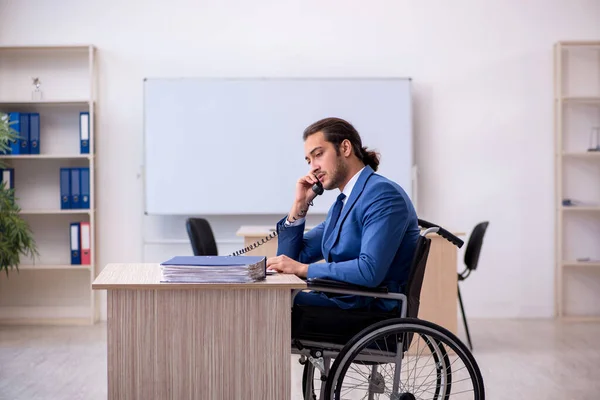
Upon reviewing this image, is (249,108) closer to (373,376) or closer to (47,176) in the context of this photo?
(47,176)

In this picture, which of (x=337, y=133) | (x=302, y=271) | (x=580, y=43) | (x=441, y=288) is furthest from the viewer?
(x=580, y=43)

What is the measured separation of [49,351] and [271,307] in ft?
8.90

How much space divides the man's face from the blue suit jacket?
9cm

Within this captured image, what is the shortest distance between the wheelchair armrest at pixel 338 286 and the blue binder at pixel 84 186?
3584 millimetres

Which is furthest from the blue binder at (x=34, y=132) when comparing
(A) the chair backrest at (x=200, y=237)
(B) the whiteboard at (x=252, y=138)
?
(A) the chair backrest at (x=200, y=237)

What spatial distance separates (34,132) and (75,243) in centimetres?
86

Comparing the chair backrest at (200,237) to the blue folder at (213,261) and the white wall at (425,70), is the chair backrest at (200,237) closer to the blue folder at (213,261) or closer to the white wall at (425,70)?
the white wall at (425,70)

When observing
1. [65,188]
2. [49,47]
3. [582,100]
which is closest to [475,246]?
[582,100]

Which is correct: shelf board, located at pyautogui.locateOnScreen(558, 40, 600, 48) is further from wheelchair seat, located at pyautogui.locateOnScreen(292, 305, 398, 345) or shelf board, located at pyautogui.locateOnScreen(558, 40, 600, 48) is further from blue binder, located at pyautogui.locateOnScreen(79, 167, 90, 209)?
wheelchair seat, located at pyautogui.locateOnScreen(292, 305, 398, 345)

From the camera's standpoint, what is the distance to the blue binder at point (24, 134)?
17.9 feet

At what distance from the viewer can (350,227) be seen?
2.51 metres

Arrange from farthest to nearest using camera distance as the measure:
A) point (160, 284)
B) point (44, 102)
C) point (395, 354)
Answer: point (44, 102) < point (395, 354) < point (160, 284)

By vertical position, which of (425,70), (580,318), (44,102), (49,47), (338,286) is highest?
(49,47)

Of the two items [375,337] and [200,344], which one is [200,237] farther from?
[375,337]
